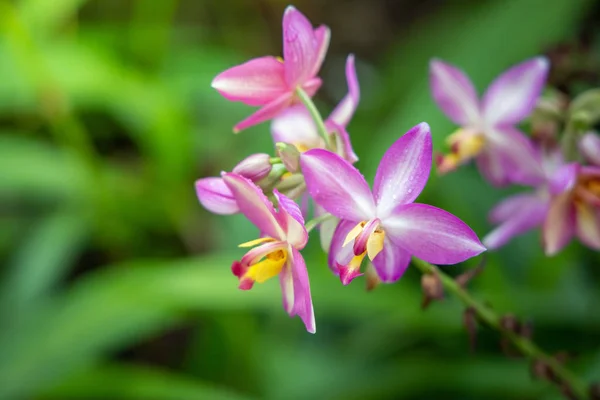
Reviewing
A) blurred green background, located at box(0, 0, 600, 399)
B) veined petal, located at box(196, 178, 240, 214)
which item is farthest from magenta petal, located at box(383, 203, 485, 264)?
blurred green background, located at box(0, 0, 600, 399)

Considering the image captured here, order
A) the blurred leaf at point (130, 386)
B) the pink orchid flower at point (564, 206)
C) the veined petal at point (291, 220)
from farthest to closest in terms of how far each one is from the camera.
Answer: the blurred leaf at point (130, 386) < the pink orchid flower at point (564, 206) < the veined petal at point (291, 220)

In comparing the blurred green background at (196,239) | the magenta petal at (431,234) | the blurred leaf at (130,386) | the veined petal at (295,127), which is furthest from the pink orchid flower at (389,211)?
the blurred leaf at (130,386)

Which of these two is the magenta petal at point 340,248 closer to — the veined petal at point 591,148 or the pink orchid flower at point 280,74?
the pink orchid flower at point 280,74

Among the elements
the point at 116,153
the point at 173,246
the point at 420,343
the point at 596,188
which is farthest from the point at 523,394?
the point at 116,153

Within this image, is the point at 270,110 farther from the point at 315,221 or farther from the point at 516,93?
the point at 516,93

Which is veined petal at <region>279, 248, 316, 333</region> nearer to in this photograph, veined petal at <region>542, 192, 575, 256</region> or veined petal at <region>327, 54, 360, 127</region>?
veined petal at <region>327, 54, 360, 127</region>

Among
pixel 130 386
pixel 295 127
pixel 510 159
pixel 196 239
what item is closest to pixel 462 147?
pixel 510 159
